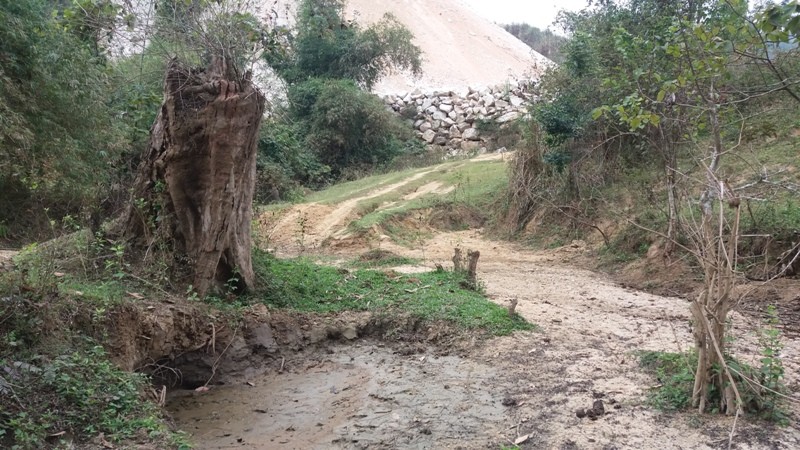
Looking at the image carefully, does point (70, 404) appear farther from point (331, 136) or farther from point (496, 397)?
point (331, 136)

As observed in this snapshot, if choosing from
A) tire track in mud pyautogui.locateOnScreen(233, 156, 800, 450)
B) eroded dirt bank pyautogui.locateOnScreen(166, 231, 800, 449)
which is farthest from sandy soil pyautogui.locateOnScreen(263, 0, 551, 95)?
eroded dirt bank pyautogui.locateOnScreen(166, 231, 800, 449)

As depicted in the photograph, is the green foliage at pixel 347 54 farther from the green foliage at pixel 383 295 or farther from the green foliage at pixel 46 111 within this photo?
the green foliage at pixel 383 295

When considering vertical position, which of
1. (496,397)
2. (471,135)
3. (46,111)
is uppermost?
(471,135)

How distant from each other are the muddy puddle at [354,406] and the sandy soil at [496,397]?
0.04 ft

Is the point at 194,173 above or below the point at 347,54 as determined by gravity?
below

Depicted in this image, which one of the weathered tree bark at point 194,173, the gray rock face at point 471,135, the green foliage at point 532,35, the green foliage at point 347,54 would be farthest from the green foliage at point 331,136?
the green foliage at point 532,35

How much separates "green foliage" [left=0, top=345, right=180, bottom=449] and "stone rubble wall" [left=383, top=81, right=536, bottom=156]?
23.6m

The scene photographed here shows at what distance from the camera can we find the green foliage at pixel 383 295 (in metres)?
7.82

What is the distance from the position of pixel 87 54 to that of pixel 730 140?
44.8 feet

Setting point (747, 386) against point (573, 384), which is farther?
Answer: point (573, 384)

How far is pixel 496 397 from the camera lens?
5785mm

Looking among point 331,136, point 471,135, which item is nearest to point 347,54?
point 331,136

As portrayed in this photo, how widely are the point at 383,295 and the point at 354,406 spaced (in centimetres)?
314

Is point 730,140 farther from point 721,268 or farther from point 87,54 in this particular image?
point 87,54
